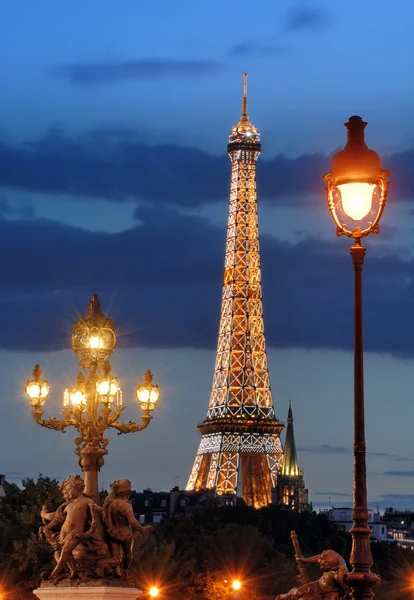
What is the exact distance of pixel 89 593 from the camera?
33875 mm

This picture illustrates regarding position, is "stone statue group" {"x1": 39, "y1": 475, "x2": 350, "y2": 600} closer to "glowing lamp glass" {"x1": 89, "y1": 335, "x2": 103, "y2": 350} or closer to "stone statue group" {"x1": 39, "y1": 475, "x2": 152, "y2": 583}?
"stone statue group" {"x1": 39, "y1": 475, "x2": 152, "y2": 583}

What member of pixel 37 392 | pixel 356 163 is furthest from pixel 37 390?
pixel 356 163

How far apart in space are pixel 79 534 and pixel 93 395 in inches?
377

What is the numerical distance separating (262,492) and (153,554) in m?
91.3

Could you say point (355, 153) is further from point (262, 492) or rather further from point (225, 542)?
point (262, 492)

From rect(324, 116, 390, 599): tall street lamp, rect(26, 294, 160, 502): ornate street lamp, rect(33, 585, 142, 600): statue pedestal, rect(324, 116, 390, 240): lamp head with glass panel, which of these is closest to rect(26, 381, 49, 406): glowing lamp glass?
rect(26, 294, 160, 502): ornate street lamp

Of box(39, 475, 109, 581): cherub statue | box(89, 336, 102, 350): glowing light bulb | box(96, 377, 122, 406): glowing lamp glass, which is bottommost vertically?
box(39, 475, 109, 581): cherub statue

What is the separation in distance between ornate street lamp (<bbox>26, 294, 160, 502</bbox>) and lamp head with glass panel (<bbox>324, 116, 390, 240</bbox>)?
16753mm

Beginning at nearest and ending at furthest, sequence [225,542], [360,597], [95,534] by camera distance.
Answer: [360,597] → [95,534] → [225,542]

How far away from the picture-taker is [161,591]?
94062 millimetres

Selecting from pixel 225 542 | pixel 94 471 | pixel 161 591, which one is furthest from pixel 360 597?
pixel 225 542

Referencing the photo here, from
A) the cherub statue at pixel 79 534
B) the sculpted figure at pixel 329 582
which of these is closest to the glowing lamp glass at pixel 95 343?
the cherub statue at pixel 79 534

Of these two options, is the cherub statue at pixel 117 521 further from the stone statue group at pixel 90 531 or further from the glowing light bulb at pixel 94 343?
the glowing light bulb at pixel 94 343

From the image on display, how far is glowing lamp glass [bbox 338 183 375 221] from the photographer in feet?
84.0
